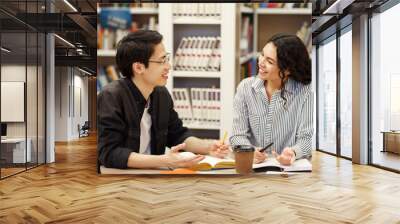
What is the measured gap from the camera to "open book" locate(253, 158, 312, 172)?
377 centimetres

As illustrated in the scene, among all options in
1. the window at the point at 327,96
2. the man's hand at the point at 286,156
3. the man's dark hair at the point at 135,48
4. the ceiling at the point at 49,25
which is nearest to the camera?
the man's dark hair at the point at 135,48

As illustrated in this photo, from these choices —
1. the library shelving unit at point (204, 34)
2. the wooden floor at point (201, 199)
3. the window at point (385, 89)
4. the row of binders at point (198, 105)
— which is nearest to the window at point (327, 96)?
the window at point (385, 89)

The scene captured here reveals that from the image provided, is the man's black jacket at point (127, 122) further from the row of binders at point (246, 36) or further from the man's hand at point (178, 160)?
the row of binders at point (246, 36)

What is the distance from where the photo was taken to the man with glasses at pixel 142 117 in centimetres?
354

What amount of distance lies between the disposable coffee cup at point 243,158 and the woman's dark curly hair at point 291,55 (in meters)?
0.65

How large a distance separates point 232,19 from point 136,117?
1153 millimetres

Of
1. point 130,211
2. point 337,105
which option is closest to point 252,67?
point 130,211

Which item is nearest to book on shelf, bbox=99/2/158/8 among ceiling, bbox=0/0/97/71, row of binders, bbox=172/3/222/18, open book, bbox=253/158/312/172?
row of binders, bbox=172/3/222/18

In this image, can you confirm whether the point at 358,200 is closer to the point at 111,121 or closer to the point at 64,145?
the point at 111,121

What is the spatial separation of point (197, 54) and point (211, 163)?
3.11 feet

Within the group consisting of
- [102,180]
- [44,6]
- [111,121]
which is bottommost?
[102,180]

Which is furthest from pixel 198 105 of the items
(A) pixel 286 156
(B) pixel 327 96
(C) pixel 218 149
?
(B) pixel 327 96

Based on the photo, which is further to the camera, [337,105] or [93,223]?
[337,105]

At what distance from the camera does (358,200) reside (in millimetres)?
4266
